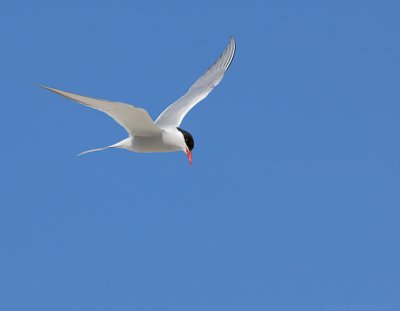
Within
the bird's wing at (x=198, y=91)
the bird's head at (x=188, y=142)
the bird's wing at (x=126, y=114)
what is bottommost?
the bird's wing at (x=126, y=114)

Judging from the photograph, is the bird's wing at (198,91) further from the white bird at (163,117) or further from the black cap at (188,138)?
the black cap at (188,138)

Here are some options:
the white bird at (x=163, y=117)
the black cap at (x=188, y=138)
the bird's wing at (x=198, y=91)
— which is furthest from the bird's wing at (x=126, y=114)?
the bird's wing at (x=198, y=91)

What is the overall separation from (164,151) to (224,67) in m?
2.65

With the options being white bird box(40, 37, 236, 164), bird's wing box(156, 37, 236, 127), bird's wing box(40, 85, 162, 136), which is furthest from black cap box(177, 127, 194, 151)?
bird's wing box(156, 37, 236, 127)

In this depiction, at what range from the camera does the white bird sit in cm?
934

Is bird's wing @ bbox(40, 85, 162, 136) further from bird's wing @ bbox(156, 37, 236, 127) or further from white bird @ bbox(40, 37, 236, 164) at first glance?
bird's wing @ bbox(156, 37, 236, 127)

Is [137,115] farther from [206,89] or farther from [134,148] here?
[206,89]

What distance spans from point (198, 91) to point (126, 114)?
2.97m

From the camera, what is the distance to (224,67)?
12.9 meters

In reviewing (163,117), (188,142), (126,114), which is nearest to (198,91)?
(163,117)

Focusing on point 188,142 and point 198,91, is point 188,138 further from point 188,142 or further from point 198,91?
point 198,91

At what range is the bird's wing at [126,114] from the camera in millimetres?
8625

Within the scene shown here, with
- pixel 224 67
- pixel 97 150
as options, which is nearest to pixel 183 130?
pixel 97 150

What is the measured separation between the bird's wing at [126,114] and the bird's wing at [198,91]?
1.12 m
